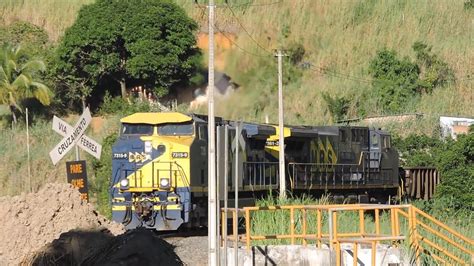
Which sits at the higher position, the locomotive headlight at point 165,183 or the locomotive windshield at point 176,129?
the locomotive windshield at point 176,129

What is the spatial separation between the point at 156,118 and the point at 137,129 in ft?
2.49

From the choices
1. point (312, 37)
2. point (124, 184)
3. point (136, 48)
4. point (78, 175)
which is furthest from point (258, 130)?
point (312, 37)

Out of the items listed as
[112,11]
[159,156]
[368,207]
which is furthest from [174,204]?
[112,11]

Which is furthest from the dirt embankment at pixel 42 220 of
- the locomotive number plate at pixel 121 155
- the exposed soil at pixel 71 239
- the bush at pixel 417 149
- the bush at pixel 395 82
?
the bush at pixel 417 149

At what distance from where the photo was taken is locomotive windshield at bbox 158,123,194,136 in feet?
72.5

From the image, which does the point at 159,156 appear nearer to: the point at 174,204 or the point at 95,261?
the point at 174,204

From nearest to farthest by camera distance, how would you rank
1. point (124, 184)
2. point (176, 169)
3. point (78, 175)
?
point (78, 175)
point (176, 169)
point (124, 184)

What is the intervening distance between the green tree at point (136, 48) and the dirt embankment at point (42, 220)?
9.43ft

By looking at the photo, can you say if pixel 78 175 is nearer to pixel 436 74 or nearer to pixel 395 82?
pixel 436 74

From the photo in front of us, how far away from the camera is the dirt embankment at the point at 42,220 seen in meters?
15.8

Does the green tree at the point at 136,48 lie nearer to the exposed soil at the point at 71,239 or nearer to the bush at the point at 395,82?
the exposed soil at the point at 71,239

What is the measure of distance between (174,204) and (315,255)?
6913mm

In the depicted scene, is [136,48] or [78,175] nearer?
[78,175]

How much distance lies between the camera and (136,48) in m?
21.3
